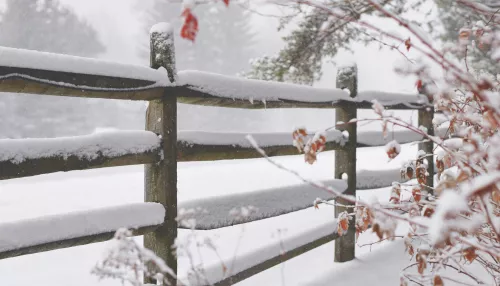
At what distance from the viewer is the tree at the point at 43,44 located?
25.0 m

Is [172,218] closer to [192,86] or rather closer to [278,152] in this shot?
[192,86]

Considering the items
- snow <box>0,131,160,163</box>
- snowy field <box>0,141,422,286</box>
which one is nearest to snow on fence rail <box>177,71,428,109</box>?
snow <box>0,131,160,163</box>

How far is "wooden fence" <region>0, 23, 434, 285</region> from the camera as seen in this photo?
5.89 ft

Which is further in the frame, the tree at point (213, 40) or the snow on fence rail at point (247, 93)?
the tree at point (213, 40)

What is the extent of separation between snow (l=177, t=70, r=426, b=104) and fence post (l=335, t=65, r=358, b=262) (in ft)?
0.40

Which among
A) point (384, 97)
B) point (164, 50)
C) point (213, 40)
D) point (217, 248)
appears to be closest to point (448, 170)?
point (164, 50)

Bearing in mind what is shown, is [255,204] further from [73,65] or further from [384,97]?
[384,97]

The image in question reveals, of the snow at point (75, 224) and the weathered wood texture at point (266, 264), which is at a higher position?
the snow at point (75, 224)

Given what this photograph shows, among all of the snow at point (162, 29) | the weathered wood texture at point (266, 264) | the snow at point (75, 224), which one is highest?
the snow at point (162, 29)

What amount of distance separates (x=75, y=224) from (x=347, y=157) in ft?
8.58

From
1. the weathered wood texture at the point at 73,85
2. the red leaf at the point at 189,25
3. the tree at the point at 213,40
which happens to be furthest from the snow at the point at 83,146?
the tree at the point at 213,40

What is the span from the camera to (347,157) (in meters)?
3.96

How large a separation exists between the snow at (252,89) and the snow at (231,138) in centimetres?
25

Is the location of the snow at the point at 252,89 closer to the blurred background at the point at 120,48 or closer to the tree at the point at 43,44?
the blurred background at the point at 120,48
